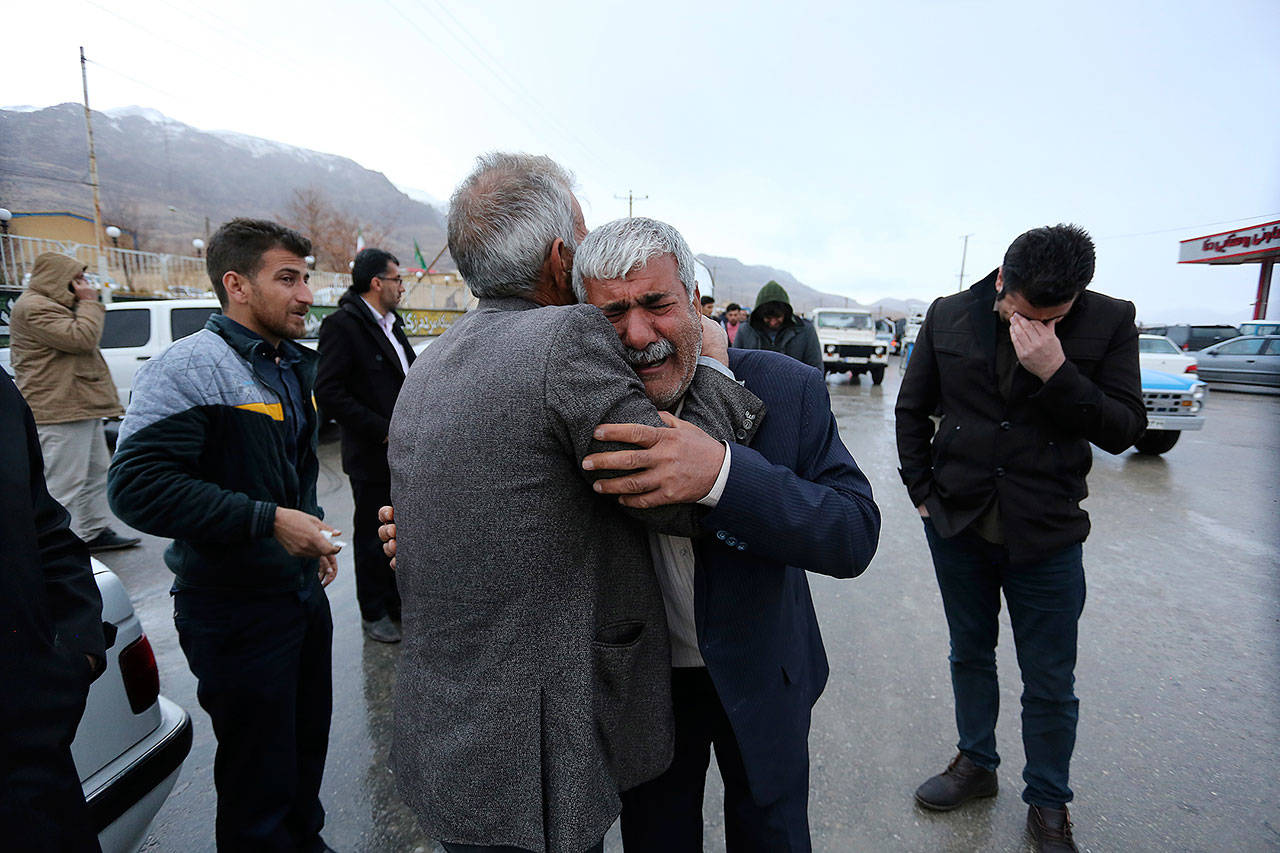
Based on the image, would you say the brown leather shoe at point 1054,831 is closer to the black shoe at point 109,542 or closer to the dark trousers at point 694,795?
the dark trousers at point 694,795

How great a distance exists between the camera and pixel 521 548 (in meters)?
1.02

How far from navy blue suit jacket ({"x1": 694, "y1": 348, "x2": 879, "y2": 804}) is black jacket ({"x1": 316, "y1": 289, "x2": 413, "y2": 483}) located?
2.75m

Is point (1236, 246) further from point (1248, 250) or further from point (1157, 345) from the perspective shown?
point (1157, 345)

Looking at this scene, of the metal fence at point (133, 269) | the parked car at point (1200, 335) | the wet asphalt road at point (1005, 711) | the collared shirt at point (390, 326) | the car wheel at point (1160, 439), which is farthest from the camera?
the parked car at point (1200, 335)

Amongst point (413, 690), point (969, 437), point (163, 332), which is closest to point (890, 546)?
point (969, 437)

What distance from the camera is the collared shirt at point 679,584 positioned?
1344 mm

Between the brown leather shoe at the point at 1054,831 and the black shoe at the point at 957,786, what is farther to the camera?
the black shoe at the point at 957,786

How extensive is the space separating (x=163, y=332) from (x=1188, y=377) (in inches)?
539

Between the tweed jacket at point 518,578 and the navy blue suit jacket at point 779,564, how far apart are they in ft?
0.56

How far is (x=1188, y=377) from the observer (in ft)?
26.8

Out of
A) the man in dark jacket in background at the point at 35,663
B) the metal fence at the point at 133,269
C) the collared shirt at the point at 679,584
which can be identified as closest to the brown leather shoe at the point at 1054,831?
the collared shirt at the point at 679,584

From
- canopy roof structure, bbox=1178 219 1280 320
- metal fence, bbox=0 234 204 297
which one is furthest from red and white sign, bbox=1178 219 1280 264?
metal fence, bbox=0 234 204 297

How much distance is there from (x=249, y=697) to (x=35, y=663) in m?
0.94

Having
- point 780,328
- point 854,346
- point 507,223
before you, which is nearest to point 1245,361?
point 854,346
